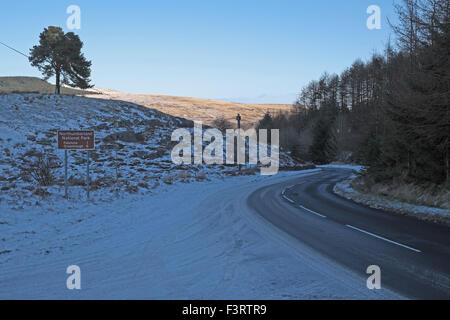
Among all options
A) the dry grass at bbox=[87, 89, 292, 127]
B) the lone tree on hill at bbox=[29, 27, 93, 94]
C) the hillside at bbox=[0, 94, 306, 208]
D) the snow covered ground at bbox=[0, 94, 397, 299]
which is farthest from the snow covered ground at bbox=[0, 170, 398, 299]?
the dry grass at bbox=[87, 89, 292, 127]

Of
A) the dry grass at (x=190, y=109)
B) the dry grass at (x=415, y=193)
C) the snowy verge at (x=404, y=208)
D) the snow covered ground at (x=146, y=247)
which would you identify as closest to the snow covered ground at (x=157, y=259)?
the snow covered ground at (x=146, y=247)

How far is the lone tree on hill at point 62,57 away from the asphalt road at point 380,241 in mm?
40413

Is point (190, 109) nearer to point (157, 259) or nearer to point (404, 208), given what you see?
point (404, 208)

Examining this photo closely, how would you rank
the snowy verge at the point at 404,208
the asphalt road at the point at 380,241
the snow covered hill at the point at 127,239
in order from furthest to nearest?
the snowy verge at the point at 404,208 < the asphalt road at the point at 380,241 < the snow covered hill at the point at 127,239

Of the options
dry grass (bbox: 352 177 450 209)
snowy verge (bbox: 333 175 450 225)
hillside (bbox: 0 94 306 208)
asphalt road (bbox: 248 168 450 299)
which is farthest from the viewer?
hillside (bbox: 0 94 306 208)

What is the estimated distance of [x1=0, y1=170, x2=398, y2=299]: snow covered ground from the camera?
4652 millimetres

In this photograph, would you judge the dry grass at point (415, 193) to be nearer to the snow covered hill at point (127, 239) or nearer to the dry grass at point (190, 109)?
the snow covered hill at point (127, 239)

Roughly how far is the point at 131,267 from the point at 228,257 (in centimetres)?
196

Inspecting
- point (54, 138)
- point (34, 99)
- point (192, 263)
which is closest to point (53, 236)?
point (192, 263)

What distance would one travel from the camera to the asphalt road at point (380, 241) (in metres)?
5.12

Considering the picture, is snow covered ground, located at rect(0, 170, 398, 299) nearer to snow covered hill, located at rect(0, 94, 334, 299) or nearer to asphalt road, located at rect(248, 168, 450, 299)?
snow covered hill, located at rect(0, 94, 334, 299)

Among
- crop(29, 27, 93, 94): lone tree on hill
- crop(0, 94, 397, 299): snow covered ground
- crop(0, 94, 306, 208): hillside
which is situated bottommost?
crop(0, 94, 397, 299): snow covered ground

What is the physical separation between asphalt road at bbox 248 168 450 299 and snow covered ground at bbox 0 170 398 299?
575 mm
